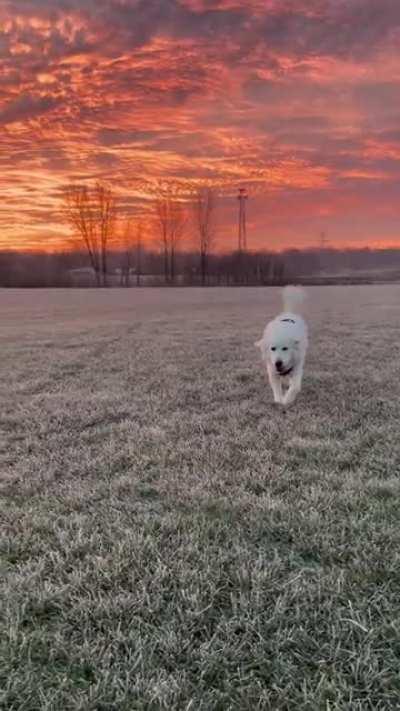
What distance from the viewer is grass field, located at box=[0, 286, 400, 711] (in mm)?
1811

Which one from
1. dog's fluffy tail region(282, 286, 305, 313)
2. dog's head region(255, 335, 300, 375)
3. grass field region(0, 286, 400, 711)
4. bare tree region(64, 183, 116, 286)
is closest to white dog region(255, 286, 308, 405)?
dog's head region(255, 335, 300, 375)

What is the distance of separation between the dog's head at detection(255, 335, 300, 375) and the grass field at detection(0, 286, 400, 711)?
51cm

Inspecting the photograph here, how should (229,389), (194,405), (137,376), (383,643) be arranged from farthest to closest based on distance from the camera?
1. (137,376)
2. (229,389)
3. (194,405)
4. (383,643)

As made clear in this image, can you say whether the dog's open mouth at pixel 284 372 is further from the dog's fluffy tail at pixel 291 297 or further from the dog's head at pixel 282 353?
the dog's fluffy tail at pixel 291 297

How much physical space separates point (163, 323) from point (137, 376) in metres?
10.9

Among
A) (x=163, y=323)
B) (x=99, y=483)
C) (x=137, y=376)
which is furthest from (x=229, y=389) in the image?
(x=163, y=323)

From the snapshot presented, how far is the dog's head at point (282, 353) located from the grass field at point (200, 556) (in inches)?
20.2

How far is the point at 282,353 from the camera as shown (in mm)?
6039

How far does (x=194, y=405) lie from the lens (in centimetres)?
613

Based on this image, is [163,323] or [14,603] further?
[163,323]

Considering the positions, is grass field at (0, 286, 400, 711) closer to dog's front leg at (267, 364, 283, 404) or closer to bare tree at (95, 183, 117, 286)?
dog's front leg at (267, 364, 283, 404)

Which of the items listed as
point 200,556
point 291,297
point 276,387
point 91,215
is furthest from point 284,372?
point 91,215

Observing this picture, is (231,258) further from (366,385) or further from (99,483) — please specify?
(99,483)

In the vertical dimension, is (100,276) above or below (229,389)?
above
